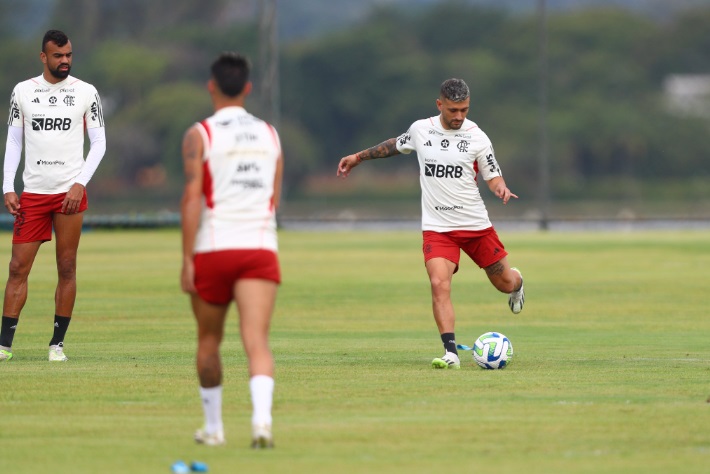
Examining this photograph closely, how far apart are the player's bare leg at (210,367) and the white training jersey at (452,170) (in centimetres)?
494

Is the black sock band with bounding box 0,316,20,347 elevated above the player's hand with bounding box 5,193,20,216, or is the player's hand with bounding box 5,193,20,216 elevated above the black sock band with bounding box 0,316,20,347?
the player's hand with bounding box 5,193,20,216

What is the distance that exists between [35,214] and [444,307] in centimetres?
361

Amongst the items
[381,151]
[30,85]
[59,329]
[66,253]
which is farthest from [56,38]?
[381,151]

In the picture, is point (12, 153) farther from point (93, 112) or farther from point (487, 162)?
point (487, 162)

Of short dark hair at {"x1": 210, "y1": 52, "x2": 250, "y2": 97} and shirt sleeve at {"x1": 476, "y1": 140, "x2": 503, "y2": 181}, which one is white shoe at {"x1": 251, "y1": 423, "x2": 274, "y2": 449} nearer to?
short dark hair at {"x1": 210, "y1": 52, "x2": 250, "y2": 97}

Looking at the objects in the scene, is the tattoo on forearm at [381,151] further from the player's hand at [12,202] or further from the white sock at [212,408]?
the white sock at [212,408]

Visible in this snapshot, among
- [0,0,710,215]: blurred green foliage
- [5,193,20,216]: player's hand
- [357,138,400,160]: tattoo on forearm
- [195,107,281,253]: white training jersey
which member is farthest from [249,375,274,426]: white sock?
[0,0,710,215]: blurred green foliage

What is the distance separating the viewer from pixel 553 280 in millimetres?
25922

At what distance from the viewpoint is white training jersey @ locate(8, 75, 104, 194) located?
13367mm

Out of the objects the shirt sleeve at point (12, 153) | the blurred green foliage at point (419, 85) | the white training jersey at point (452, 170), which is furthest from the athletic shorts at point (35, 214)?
the blurred green foliage at point (419, 85)

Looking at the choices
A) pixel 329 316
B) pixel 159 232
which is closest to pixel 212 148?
pixel 329 316

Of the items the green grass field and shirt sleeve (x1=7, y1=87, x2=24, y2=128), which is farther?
shirt sleeve (x1=7, y1=87, x2=24, y2=128)

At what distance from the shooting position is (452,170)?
13727 millimetres

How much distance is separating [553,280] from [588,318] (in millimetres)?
6911
